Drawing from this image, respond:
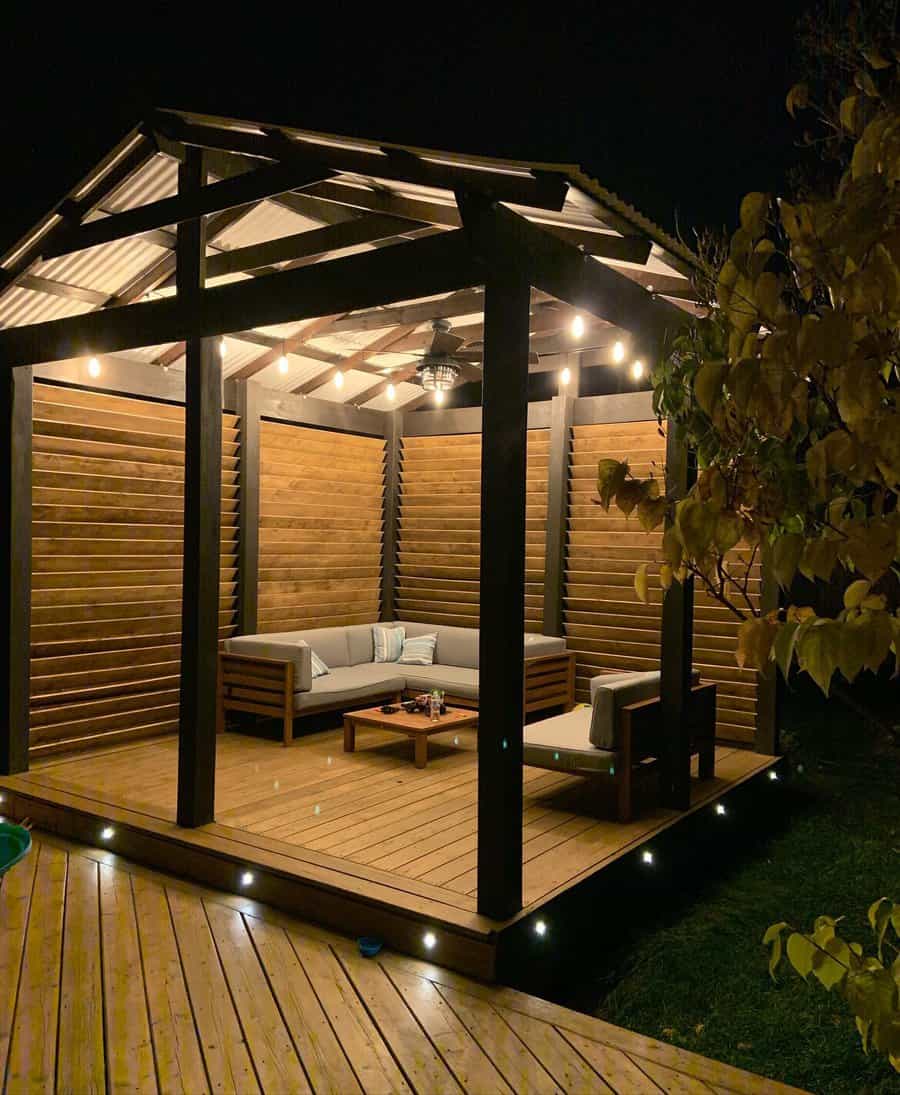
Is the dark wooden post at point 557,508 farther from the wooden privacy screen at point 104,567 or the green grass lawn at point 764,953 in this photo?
the wooden privacy screen at point 104,567

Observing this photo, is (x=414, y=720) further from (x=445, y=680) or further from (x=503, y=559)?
(x=503, y=559)

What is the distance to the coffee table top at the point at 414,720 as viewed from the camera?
661 centimetres

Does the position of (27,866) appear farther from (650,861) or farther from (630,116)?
(630,116)

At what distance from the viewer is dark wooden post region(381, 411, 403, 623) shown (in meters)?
9.93

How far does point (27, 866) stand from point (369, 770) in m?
2.42

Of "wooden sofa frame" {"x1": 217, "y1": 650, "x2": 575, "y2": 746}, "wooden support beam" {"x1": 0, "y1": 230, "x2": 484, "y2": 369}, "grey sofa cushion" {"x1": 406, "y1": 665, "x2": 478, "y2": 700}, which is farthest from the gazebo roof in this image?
"grey sofa cushion" {"x1": 406, "y1": 665, "x2": 478, "y2": 700}

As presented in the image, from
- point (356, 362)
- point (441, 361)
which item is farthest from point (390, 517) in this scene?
point (441, 361)

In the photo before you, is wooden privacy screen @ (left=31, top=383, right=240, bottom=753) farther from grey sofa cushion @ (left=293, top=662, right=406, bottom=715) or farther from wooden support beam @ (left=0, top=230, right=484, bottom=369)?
grey sofa cushion @ (left=293, top=662, right=406, bottom=715)

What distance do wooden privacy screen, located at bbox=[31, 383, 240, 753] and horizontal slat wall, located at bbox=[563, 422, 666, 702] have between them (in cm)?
347

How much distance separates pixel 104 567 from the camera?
23.4 ft

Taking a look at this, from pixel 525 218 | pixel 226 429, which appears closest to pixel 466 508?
pixel 226 429

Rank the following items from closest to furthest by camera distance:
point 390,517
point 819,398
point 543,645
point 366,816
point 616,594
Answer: point 819,398 < point 366,816 < point 543,645 < point 616,594 < point 390,517

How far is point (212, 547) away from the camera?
17.3 ft

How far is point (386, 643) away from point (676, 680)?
3.92 m
